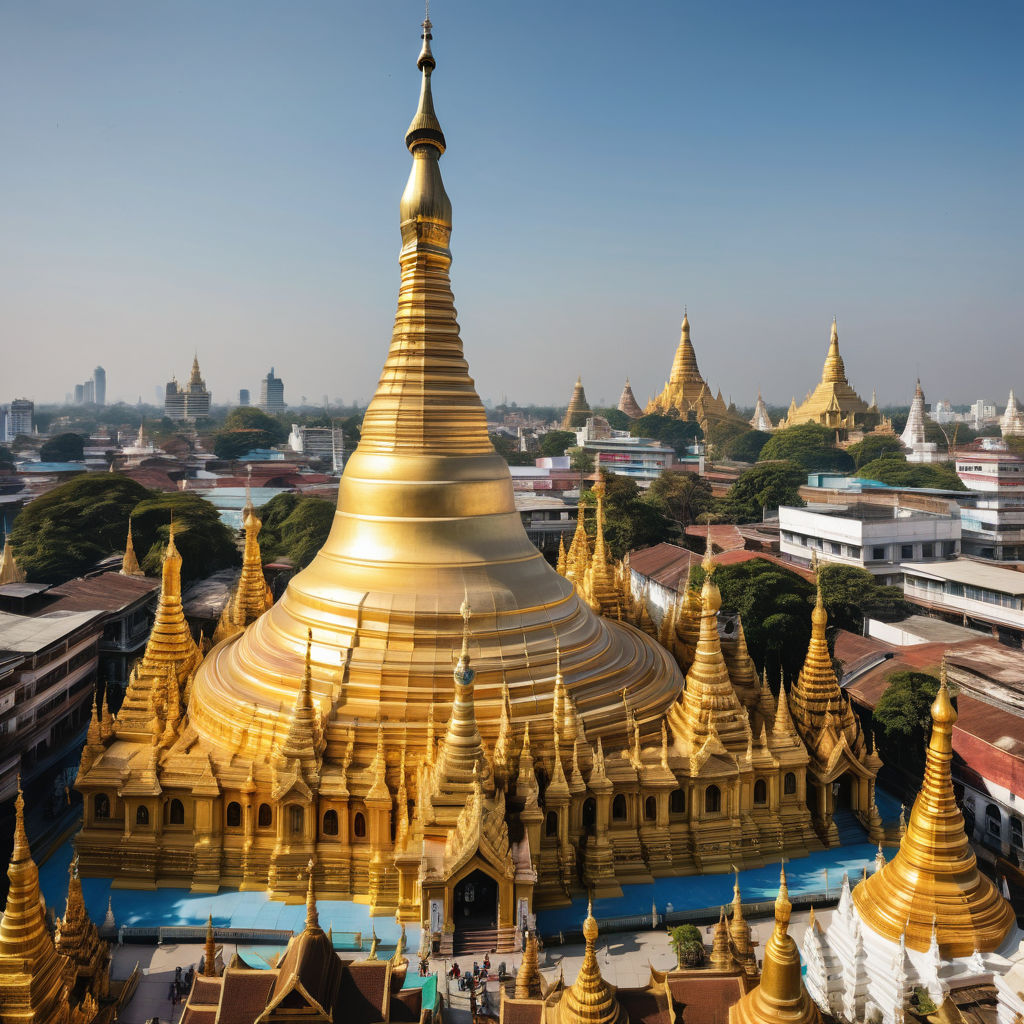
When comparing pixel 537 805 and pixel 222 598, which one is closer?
pixel 537 805

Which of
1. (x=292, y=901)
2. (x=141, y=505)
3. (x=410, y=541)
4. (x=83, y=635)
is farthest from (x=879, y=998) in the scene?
(x=141, y=505)

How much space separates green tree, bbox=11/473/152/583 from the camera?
43812mm

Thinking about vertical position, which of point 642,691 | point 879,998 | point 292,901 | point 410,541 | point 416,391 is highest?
point 416,391

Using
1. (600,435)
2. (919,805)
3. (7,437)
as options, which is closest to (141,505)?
(919,805)

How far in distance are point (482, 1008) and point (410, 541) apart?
10.0 m

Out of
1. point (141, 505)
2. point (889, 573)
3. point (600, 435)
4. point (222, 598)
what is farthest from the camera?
point (600, 435)

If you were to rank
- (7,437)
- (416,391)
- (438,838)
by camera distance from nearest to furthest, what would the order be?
(438,838)
(416,391)
(7,437)

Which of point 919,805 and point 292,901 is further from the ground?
point 919,805

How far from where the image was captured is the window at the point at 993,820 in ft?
63.3

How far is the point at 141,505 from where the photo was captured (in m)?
48.1

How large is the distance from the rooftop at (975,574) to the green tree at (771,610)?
7508 mm

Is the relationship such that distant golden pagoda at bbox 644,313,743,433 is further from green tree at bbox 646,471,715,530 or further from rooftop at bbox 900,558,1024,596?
rooftop at bbox 900,558,1024,596

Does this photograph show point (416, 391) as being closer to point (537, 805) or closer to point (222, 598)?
point (537, 805)

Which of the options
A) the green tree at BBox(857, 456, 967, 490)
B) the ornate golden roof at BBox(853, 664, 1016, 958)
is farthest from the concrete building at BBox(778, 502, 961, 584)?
the ornate golden roof at BBox(853, 664, 1016, 958)
